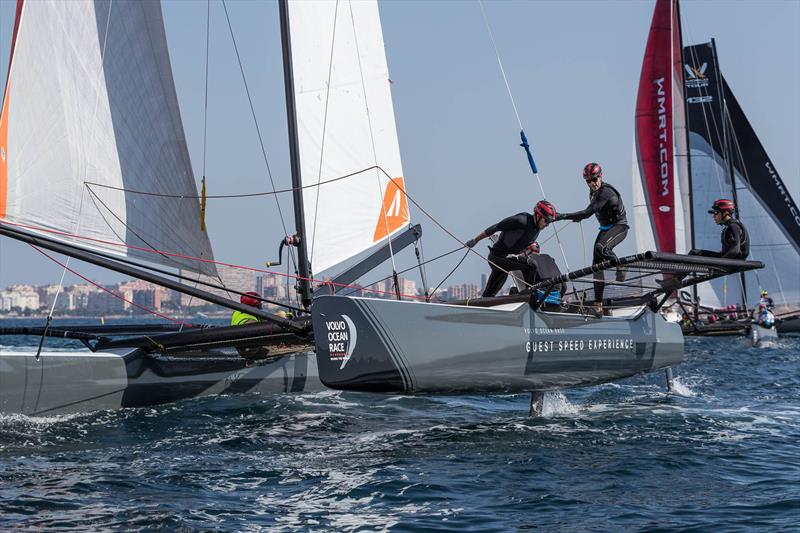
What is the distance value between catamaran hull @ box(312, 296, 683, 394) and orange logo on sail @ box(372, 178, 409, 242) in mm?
3248

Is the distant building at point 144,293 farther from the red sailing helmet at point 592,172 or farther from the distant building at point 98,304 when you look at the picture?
the red sailing helmet at point 592,172

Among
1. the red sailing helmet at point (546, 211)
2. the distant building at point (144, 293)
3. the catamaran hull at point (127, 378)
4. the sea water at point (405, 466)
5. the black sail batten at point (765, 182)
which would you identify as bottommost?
the sea water at point (405, 466)

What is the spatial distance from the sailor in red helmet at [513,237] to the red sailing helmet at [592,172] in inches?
27.4

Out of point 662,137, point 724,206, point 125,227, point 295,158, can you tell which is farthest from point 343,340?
point 662,137

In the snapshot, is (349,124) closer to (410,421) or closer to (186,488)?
(410,421)

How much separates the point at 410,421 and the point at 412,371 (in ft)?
5.56

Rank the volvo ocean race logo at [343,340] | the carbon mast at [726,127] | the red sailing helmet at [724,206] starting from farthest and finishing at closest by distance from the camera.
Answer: the carbon mast at [726,127]
the red sailing helmet at [724,206]
the volvo ocean race logo at [343,340]

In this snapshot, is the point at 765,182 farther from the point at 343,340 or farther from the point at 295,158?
the point at 343,340

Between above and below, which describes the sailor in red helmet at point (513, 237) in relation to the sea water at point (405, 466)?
above

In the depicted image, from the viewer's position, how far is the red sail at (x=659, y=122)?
26.5 m

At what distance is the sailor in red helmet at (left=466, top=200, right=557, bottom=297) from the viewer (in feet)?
A: 31.2

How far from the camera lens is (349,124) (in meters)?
12.1

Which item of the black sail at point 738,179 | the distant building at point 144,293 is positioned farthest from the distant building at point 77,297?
the black sail at point 738,179

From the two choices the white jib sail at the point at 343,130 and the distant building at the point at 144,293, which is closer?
the white jib sail at the point at 343,130
